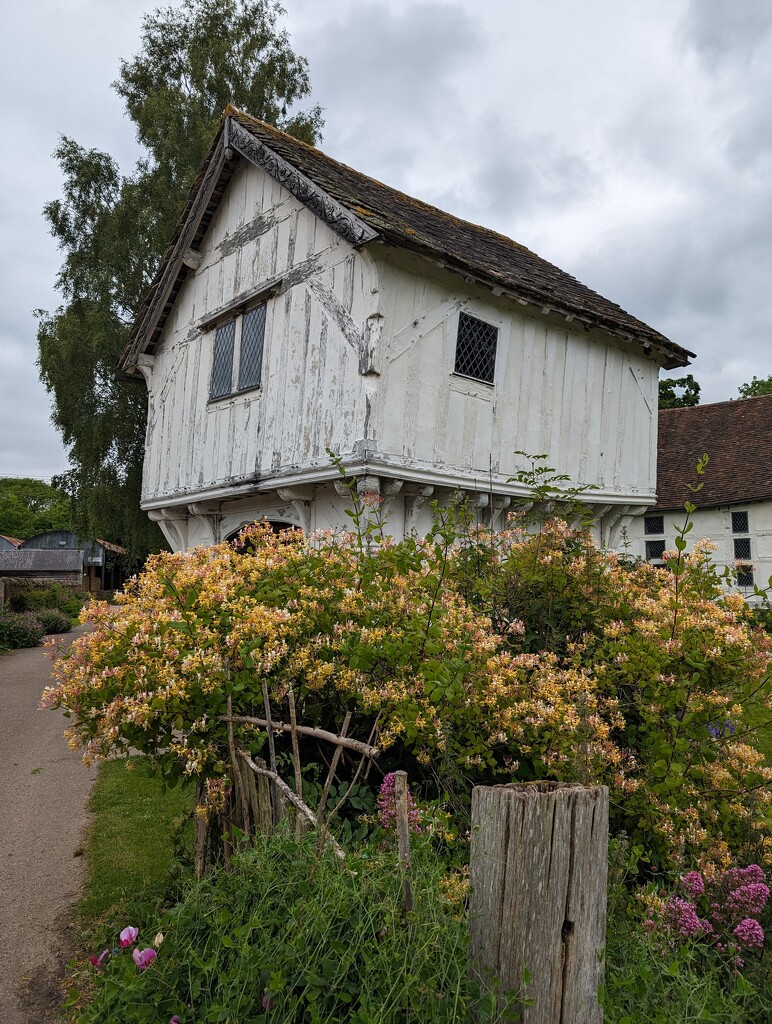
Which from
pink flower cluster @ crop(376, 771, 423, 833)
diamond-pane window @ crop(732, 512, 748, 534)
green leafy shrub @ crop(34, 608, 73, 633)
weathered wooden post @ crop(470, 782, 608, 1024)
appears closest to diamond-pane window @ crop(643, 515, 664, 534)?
diamond-pane window @ crop(732, 512, 748, 534)

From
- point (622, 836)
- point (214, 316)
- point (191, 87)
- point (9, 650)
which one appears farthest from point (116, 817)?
point (191, 87)

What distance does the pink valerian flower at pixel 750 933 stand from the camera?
9.69 ft

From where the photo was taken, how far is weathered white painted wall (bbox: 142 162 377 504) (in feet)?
28.0

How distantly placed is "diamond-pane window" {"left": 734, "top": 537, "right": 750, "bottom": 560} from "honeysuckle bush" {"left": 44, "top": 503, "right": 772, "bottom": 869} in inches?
712

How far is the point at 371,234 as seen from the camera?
767 cm

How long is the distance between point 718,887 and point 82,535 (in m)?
20.8

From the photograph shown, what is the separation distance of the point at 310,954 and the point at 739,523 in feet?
70.2

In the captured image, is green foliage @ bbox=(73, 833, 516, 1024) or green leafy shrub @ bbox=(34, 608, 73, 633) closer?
green foliage @ bbox=(73, 833, 516, 1024)

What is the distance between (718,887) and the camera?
3420mm

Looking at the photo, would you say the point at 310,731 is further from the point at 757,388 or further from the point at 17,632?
the point at 757,388

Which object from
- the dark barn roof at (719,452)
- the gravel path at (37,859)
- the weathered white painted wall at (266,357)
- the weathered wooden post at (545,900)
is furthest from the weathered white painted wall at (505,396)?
the dark barn roof at (719,452)

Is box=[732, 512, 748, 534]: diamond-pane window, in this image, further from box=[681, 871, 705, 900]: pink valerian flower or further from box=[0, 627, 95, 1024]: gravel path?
box=[681, 871, 705, 900]: pink valerian flower

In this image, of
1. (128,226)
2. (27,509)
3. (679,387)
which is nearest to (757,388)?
(679,387)

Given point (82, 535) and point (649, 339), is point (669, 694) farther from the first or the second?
point (82, 535)
